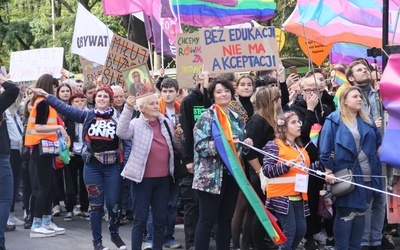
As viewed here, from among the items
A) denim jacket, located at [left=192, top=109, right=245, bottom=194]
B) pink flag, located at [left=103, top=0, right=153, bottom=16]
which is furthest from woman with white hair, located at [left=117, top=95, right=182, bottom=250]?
pink flag, located at [left=103, top=0, right=153, bottom=16]

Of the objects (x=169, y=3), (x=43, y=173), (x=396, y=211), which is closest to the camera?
(x=396, y=211)

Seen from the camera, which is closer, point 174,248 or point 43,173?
point 174,248

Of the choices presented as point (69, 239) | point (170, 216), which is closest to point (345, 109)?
point (170, 216)

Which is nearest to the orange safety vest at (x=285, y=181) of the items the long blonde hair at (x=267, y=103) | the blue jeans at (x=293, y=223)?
the blue jeans at (x=293, y=223)

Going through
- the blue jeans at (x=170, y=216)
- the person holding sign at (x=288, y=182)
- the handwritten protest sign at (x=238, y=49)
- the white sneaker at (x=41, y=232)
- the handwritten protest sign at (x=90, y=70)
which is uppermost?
the handwritten protest sign at (x=238, y=49)

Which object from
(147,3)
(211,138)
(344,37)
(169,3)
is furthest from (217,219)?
(147,3)

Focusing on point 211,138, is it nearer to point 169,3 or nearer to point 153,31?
point 169,3

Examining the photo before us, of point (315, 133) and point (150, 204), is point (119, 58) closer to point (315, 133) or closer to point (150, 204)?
point (150, 204)

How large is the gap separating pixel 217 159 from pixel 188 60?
250cm

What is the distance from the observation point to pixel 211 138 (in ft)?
25.9

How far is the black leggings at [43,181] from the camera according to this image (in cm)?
1012

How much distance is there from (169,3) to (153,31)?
6.42 feet

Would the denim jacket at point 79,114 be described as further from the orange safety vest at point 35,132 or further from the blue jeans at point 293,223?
the blue jeans at point 293,223

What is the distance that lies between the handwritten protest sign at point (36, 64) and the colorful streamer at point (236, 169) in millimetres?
6187
